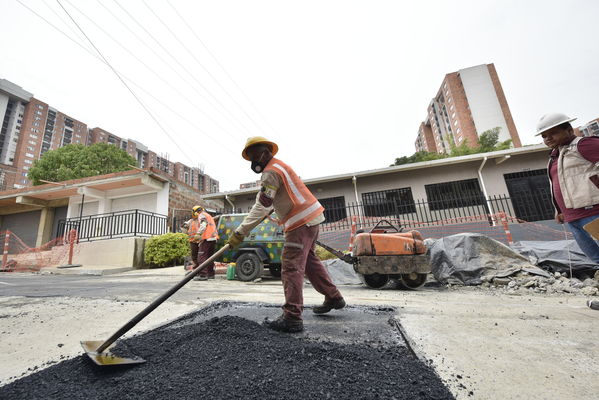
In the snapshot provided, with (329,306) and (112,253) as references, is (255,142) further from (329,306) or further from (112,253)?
(112,253)

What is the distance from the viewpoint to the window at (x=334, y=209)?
11.8 meters

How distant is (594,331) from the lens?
187 cm

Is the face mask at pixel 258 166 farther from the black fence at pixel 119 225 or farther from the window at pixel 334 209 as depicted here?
the black fence at pixel 119 225

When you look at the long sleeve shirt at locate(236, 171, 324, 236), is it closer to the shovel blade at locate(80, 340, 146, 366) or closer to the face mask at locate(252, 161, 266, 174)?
the face mask at locate(252, 161, 266, 174)

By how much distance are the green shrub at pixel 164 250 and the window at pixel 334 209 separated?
6.58m

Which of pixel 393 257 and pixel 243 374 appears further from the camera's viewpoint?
pixel 393 257

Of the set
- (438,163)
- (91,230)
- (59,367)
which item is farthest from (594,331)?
(91,230)

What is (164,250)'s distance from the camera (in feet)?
32.4

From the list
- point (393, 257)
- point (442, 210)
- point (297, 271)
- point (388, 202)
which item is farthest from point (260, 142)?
point (442, 210)

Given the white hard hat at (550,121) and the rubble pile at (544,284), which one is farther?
the rubble pile at (544,284)

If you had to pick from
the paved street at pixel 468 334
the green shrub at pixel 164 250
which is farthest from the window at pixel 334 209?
the paved street at pixel 468 334

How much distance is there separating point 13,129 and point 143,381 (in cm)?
8720

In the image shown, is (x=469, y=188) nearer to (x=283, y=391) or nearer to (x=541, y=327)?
(x=541, y=327)

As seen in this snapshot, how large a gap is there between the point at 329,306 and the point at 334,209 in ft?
31.1
